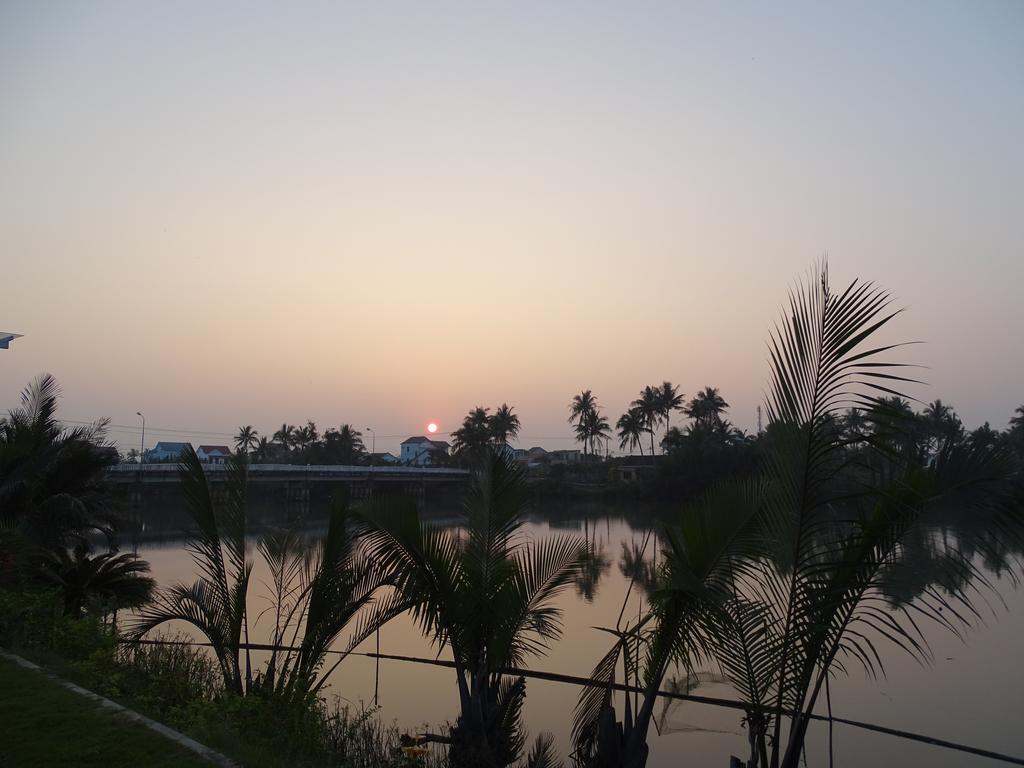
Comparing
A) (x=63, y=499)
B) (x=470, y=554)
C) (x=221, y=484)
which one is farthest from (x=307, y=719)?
(x=63, y=499)

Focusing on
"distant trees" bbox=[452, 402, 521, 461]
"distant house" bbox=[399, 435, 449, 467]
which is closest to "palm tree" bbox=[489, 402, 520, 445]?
"distant trees" bbox=[452, 402, 521, 461]

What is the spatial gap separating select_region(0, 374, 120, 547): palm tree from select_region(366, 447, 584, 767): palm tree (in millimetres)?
6384

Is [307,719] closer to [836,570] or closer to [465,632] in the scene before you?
[465,632]

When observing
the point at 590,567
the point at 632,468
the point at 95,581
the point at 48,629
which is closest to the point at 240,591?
the point at 48,629

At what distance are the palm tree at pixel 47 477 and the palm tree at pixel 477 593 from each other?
6.38 m

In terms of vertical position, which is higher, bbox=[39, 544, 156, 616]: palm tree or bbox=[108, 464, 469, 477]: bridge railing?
bbox=[108, 464, 469, 477]: bridge railing

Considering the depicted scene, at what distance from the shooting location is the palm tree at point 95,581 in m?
9.81

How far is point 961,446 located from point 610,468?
234ft

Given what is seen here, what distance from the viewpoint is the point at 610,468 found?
7525 cm

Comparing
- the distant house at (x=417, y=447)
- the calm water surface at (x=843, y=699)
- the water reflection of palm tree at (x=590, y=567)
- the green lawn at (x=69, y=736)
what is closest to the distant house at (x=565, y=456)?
the distant house at (x=417, y=447)

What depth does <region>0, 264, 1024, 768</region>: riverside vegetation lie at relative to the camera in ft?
15.3

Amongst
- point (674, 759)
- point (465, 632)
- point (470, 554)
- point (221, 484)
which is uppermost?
point (221, 484)

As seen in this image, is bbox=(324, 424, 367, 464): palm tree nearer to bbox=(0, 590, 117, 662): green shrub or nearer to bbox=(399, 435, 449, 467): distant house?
bbox=(399, 435, 449, 467): distant house

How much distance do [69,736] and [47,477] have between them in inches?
303
